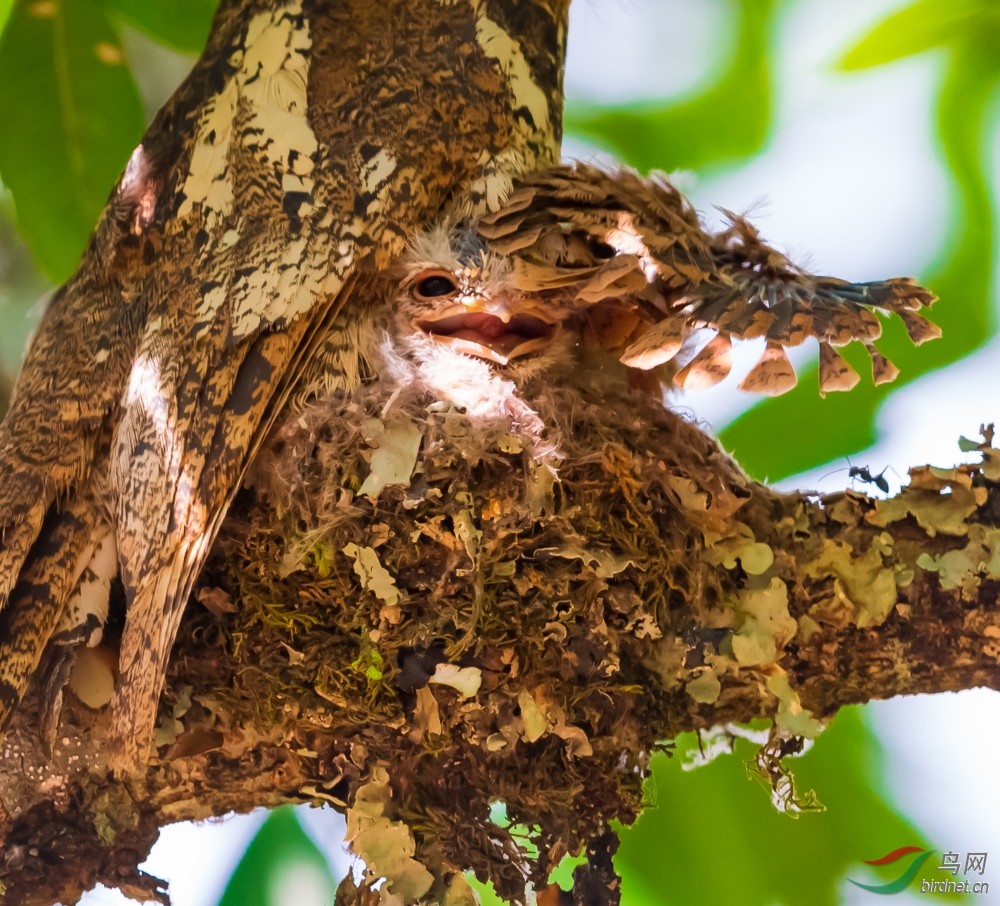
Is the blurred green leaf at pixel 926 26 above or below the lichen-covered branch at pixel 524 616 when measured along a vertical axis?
above

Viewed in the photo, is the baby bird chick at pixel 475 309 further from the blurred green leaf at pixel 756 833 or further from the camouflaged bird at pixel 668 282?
the blurred green leaf at pixel 756 833

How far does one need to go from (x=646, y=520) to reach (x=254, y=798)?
1.96ft

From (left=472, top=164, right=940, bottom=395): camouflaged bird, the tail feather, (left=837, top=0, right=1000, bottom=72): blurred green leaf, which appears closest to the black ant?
(left=472, top=164, right=940, bottom=395): camouflaged bird

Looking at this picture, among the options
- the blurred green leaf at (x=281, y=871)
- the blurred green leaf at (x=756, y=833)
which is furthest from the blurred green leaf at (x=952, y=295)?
the blurred green leaf at (x=281, y=871)

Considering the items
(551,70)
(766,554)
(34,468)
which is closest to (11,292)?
(34,468)

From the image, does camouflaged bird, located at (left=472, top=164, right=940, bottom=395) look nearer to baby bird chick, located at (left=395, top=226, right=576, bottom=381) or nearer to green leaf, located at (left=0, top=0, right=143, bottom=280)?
baby bird chick, located at (left=395, top=226, right=576, bottom=381)

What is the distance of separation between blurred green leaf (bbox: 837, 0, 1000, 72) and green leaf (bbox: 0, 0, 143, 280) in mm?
1246

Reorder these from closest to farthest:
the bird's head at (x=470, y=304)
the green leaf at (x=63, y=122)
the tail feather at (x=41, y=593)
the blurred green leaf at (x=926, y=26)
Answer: the tail feather at (x=41, y=593) → the bird's head at (x=470, y=304) → the green leaf at (x=63, y=122) → the blurred green leaf at (x=926, y=26)

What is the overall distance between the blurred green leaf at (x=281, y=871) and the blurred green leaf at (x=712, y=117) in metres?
1.37

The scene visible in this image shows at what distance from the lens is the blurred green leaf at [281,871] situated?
5.76ft

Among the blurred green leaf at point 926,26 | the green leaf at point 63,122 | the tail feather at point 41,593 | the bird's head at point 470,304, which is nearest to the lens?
the tail feather at point 41,593

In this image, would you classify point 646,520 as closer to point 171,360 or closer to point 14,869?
point 171,360

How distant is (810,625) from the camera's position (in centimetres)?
106

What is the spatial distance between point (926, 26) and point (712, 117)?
1.25 feet
